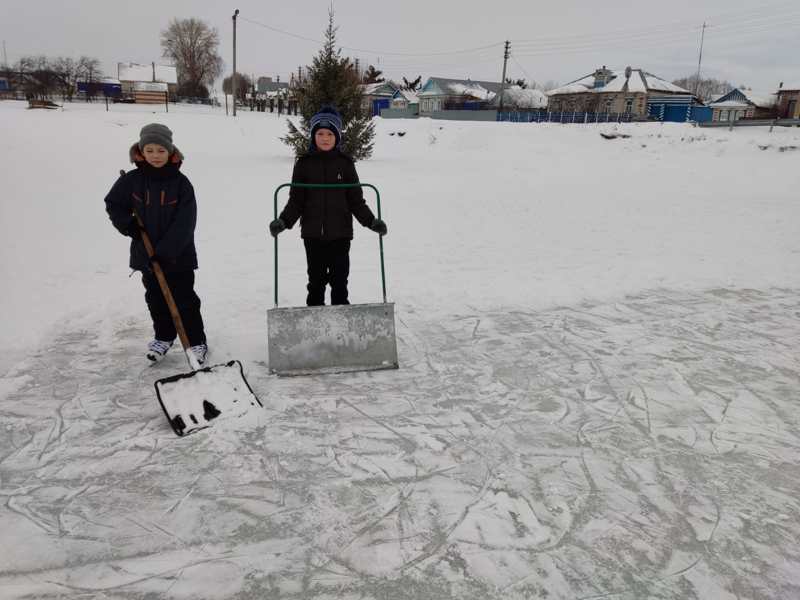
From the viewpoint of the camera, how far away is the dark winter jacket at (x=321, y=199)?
144 inches

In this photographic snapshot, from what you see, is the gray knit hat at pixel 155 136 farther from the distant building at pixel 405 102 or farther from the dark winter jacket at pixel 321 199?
the distant building at pixel 405 102

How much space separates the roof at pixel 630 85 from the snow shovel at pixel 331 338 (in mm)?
45168

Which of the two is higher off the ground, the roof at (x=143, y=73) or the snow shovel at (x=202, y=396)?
the roof at (x=143, y=73)

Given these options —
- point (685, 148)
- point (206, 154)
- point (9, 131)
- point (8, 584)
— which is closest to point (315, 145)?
point (8, 584)

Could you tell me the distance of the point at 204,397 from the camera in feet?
9.91

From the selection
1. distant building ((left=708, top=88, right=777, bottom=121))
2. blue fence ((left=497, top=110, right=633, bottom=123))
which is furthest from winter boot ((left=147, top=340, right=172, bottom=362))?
distant building ((left=708, top=88, right=777, bottom=121))

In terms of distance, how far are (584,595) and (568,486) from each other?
24.5 inches

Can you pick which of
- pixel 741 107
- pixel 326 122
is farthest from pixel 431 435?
pixel 741 107

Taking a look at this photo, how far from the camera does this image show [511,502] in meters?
2.41

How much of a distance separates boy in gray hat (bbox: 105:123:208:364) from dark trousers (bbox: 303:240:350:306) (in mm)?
796

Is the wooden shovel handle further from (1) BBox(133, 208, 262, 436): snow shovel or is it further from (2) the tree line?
(2) the tree line

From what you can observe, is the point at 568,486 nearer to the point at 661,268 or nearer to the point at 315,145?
the point at 315,145

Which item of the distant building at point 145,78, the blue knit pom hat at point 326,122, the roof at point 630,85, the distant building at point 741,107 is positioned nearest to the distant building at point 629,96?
the roof at point 630,85

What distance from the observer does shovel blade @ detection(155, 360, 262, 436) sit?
2893mm
